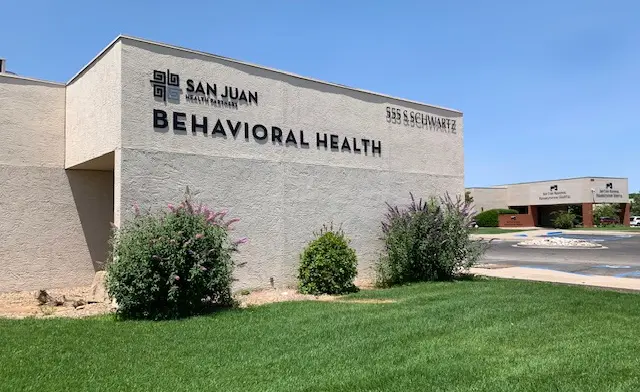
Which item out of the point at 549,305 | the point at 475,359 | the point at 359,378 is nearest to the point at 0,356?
the point at 359,378

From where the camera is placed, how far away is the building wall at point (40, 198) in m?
11.9

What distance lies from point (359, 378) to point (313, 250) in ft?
21.8

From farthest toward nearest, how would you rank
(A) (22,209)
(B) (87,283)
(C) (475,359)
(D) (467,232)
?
(D) (467,232) → (B) (87,283) → (A) (22,209) → (C) (475,359)

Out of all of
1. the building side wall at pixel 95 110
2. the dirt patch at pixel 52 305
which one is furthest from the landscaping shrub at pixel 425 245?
the building side wall at pixel 95 110

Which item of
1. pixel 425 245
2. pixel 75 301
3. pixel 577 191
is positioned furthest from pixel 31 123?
pixel 577 191

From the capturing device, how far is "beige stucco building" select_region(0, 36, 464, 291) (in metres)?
10.4

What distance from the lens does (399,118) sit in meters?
15.4

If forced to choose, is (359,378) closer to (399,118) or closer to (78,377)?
(78,377)

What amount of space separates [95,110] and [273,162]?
391cm

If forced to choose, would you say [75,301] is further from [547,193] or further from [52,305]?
[547,193]

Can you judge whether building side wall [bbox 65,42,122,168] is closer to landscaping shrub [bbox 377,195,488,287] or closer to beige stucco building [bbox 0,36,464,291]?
beige stucco building [bbox 0,36,464,291]

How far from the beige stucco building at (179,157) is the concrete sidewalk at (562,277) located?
4.69 metres

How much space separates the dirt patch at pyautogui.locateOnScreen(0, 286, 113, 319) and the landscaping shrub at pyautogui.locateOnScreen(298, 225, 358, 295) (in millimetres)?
4151

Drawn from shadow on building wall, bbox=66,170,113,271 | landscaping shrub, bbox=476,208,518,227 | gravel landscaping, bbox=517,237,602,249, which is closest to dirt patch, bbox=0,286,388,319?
shadow on building wall, bbox=66,170,113,271
